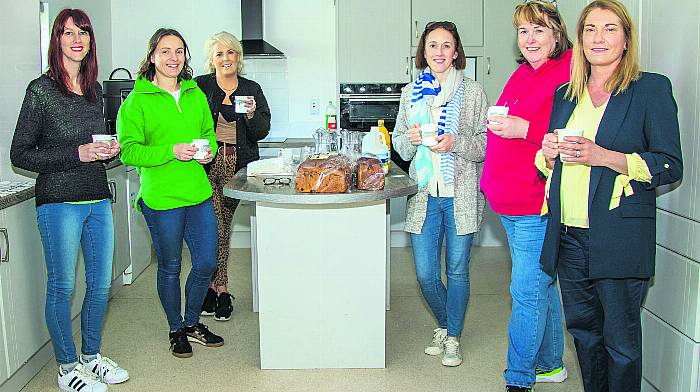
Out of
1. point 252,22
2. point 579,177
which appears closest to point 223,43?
point 252,22

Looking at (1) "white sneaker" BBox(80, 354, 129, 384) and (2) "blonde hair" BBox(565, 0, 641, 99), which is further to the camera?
(1) "white sneaker" BBox(80, 354, 129, 384)

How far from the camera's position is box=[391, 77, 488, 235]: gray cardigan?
10.9 feet

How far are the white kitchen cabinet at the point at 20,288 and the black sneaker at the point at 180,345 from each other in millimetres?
574

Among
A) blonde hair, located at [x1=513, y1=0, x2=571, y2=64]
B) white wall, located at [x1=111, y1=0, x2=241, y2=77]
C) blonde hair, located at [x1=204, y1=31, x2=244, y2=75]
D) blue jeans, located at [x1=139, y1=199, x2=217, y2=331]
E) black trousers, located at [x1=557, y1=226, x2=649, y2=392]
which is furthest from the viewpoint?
white wall, located at [x1=111, y1=0, x2=241, y2=77]

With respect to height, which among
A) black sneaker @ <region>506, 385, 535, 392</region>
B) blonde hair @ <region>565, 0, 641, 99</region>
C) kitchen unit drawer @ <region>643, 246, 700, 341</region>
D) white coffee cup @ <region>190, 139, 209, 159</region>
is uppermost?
blonde hair @ <region>565, 0, 641, 99</region>

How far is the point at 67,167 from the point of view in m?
3.04

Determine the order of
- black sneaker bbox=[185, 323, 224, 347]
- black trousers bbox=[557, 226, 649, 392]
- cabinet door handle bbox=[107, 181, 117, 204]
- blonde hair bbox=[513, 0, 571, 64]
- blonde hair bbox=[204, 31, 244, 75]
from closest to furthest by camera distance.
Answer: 1. black trousers bbox=[557, 226, 649, 392]
2. blonde hair bbox=[513, 0, 571, 64]
3. black sneaker bbox=[185, 323, 224, 347]
4. blonde hair bbox=[204, 31, 244, 75]
5. cabinet door handle bbox=[107, 181, 117, 204]

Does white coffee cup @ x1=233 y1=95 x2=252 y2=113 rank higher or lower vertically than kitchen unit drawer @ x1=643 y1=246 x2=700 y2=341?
higher

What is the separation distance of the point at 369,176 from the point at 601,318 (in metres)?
1.11

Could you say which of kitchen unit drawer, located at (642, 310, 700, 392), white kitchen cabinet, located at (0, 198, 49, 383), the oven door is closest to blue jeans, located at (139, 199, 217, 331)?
white kitchen cabinet, located at (0, 198, 49, 383)

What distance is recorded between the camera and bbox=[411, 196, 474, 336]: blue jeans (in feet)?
11.1

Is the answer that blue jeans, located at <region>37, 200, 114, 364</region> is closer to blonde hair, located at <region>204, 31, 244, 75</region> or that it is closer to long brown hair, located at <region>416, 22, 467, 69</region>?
blonde hair, located at <region>204, 31, 244, 75</region>

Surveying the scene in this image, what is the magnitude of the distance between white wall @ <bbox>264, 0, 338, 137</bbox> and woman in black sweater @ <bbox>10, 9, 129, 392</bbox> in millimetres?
3325

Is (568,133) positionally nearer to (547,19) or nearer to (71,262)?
(547,19)
